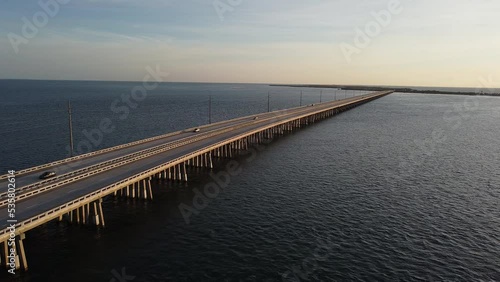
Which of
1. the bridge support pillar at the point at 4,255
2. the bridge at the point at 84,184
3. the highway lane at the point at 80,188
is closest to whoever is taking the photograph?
the bridge support pillar at the point at 4,255

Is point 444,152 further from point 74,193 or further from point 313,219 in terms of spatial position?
point 74,193

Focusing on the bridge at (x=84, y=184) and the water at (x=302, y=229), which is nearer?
the bridge at (x=84, y=184)

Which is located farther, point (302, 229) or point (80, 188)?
point (302, 229)

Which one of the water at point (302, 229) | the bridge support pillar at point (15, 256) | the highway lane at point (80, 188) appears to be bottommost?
the water at point (302, 229)

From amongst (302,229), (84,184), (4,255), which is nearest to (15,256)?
(4,255)

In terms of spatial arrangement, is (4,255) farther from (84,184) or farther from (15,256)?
(84,184)

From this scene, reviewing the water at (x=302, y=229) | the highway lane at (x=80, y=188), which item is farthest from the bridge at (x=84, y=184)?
the water at (x=302, y=229)

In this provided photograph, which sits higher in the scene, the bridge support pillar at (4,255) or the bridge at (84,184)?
the bridge at (84,184)

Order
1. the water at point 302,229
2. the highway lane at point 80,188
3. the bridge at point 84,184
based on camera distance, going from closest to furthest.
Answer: the bridge at point 84,184 → the water at point 302,229 → the highway lane at point 80,188

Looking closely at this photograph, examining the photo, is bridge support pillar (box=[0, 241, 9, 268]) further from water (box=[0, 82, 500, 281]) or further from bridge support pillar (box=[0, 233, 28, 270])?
water (box=[0, 82, 500, 281])

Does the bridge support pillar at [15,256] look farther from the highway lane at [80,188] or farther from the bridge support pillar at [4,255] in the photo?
the highway lane at [80,188]

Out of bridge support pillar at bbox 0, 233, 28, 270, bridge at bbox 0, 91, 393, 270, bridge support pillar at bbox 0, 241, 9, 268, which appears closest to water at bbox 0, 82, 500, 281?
bridge support pillar at bbox 0, 233, 28, 270
